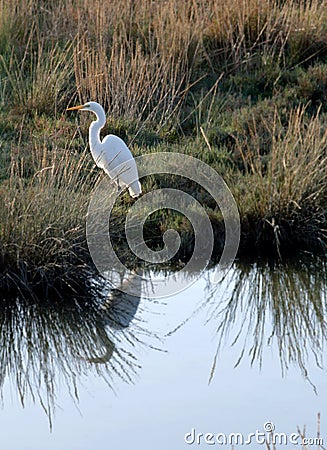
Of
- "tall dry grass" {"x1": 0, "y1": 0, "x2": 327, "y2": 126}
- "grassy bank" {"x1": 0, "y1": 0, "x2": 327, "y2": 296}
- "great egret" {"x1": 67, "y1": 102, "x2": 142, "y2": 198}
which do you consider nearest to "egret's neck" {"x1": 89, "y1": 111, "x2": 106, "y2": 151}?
"great egret" {"x1": 67, "y1": 102, "x2": 142, "y2": 198}

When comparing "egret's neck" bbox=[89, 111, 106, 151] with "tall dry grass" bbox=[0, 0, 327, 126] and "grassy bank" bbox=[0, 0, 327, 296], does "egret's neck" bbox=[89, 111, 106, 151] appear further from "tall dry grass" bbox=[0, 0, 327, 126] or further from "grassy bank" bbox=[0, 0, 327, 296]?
"tall dry grass" bbox=[0, 0, 327, 126]

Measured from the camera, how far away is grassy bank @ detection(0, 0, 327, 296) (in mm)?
5344

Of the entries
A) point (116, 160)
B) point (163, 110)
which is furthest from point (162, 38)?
point (116, 160)

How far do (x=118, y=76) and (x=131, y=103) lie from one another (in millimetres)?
308

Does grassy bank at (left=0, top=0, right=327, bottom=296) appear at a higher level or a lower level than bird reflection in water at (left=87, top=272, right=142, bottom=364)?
higher

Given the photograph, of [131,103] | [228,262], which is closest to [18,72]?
[131,103]

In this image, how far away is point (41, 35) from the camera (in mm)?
8492

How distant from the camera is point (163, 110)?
24.5ft

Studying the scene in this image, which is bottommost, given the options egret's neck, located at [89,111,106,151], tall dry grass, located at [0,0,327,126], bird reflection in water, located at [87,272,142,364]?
bird reflection in water, located at [87,272,142,364]

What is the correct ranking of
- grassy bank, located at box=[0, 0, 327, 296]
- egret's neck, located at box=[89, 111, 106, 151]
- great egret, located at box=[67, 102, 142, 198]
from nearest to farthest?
grassy bank, located at box=[0, 0, 327, 296] < great egret, located at box=[67, 102, 142, 198] < egret's neck, located at box=[89, 111, 106, 151]

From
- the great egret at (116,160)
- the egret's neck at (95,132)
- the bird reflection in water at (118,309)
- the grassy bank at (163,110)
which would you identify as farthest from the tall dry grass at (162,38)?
the bird reflection in water at (118,309)

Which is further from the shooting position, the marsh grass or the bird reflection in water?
the marsh grass

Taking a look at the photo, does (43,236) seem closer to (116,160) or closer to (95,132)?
(116,160)

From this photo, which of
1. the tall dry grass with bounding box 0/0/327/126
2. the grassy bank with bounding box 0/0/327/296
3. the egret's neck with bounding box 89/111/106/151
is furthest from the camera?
the tall dry grass with bounding box 0/0/327/126
